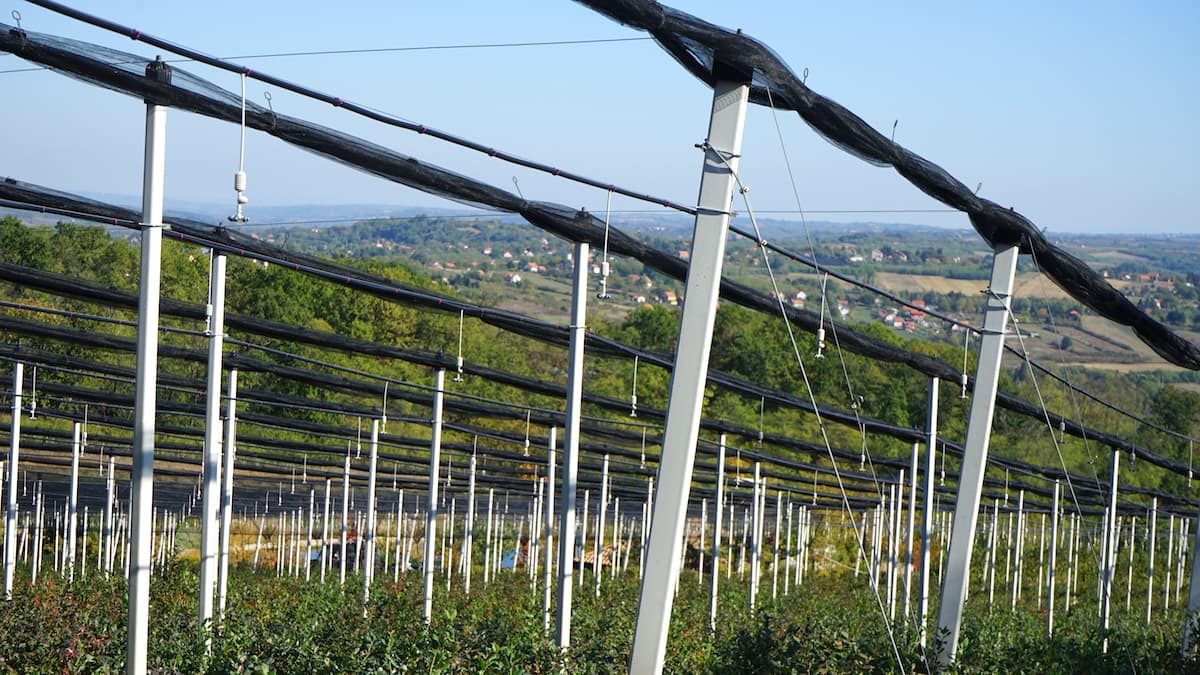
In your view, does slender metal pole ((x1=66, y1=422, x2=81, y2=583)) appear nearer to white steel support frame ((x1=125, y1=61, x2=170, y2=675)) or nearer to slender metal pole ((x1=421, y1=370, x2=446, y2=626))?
slender metal pole ((x1=421, y1=370, x2=446, y2=626))

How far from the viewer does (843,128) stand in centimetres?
769

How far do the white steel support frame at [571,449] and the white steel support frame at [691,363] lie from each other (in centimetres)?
305

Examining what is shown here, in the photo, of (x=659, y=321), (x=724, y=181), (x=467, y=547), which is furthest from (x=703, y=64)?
(x=659, y=321)

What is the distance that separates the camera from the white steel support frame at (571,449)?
388 inches

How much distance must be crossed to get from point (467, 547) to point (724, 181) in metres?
20.0

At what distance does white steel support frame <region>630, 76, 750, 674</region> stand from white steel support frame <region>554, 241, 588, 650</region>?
3.05 metres

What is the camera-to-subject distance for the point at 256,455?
25250mm

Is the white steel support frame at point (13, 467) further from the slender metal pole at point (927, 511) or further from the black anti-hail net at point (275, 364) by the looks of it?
the slender metal pole at point (927, 511)

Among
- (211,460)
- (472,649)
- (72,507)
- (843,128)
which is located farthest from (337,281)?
(72,507)

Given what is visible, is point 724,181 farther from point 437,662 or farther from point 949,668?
point 949,668

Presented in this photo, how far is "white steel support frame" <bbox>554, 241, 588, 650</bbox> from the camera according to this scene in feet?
32.3

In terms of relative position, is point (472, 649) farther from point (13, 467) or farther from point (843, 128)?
point (13, 467)

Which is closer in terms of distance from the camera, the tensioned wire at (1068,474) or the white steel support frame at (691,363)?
the white steel support frame at (691,363)

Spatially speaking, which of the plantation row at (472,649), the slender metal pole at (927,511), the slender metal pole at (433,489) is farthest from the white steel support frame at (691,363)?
the slender metal pole at (433,489)
